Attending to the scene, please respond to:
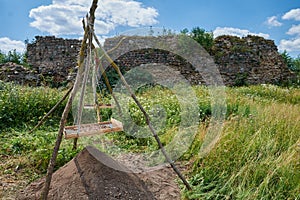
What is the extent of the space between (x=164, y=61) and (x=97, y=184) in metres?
9.60

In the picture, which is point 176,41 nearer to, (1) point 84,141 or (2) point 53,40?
(2) point 53,40

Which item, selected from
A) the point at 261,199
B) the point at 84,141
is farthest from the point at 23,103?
the point at 261,199

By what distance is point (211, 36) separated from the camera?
41.1ft

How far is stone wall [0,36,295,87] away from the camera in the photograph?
32.8ft

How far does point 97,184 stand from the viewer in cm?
223

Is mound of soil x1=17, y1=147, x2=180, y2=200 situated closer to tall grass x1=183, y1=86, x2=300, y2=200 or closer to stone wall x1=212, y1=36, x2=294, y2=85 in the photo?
tall grass x1=183, y1=86, x2=300, y2=200

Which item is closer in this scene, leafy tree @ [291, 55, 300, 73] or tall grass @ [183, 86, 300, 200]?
tall grass @ [183, 86, 300, 200]

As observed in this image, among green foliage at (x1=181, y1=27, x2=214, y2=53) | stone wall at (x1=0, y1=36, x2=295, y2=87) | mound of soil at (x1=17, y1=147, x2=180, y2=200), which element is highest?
green foliage at (x1=181, y1=27, x2=214, y2=53)

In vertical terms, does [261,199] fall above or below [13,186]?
above

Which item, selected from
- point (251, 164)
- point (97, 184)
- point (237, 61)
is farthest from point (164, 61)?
point (97, 184)

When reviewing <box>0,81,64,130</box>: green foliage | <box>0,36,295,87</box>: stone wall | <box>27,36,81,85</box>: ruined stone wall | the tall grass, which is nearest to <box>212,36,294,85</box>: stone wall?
<box>0,36,295,87</box>: stone wall

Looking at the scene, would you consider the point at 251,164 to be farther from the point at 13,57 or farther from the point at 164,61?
the point at 13,57

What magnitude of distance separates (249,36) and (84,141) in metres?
11.9

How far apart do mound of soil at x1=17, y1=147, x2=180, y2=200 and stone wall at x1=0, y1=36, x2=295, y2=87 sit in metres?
7.27
